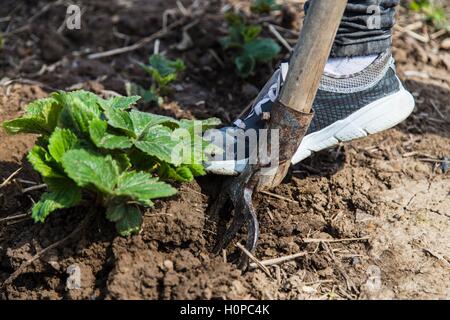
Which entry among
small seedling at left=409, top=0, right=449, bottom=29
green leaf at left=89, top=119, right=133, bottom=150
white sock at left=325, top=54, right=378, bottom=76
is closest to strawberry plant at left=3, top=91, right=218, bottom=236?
green leaf at left=89, top=119, right=133, bottom=150

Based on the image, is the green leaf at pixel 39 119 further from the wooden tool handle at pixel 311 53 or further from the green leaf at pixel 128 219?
the wooden tool handle at pixel 311 53

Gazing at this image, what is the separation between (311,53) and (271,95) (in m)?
0.42

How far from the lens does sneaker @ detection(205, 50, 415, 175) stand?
2422 millimetres

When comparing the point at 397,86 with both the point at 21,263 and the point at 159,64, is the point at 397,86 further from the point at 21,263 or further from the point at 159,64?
the point at 21,263

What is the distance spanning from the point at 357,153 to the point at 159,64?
1023 millimetres

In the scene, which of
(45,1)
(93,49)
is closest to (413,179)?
(93,49)

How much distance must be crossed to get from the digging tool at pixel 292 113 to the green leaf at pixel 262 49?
935 millimetres

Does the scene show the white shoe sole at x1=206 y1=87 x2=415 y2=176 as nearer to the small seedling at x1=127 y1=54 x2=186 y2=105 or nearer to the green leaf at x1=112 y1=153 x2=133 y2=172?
the green leaf at x1=112 y1=153 x2=133 y2=172

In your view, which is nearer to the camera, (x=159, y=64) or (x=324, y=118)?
(x=324, y=118)

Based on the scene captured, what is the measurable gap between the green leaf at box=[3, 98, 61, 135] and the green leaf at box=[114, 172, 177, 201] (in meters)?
0.34

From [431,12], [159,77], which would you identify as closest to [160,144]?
[159,77]

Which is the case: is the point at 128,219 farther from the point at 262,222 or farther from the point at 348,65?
the point at 348,65

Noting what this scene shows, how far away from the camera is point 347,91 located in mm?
2438
